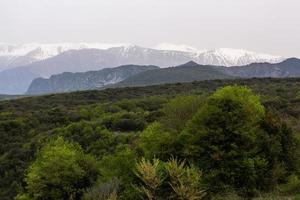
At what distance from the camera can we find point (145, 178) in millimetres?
17016

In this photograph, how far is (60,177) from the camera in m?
25.3

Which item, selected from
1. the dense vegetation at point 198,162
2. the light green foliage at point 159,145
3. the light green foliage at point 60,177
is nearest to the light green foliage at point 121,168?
the dense vegetation at point 198,162

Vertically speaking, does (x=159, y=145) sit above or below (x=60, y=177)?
above

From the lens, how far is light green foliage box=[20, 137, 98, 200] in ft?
81.3

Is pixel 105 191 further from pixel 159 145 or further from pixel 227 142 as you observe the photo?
pixel 227 142

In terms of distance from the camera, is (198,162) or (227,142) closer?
(198,162)

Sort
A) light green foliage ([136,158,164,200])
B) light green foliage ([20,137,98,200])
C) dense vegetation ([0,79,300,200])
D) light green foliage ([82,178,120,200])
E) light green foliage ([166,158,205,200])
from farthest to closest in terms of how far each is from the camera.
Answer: light green foliage ([20,137,98,200]) → light green foliage ([82,178,120,200]) → dense vegetation ([0,79,300,200]) → light green foliage ([136,158,164,200]) → light green foliage ([166,158,205,200])

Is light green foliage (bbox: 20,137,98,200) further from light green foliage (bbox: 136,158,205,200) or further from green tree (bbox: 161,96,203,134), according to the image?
light green foliage (bbox: 136,158,205,200)

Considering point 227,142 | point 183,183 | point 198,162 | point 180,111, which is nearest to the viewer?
point 183,183

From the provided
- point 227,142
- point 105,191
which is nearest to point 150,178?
point 105,191

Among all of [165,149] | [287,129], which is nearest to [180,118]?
[165,149]

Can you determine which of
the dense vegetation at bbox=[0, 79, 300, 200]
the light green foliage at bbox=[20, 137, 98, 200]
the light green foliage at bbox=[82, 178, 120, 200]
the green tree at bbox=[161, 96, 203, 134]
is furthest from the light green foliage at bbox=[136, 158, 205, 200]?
the light green foliage at bbox=[20, 137, 98, 200]

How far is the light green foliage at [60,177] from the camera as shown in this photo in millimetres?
24781

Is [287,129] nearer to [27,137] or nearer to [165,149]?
[165,149]
